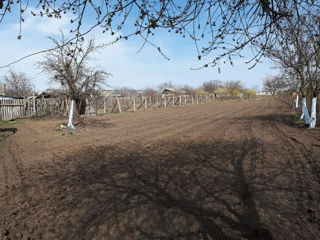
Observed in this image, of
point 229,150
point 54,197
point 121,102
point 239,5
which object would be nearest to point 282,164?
point 229,150

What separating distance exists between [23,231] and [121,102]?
24601mm

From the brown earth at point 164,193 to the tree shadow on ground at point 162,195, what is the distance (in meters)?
0.01

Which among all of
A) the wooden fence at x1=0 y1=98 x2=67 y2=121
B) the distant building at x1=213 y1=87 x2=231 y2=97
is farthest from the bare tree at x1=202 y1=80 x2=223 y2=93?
the wooden fence at x1=0 y1=98 x2=67 y2=121

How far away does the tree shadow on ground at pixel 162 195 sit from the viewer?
2.98 meters

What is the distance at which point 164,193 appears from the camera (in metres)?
4.02

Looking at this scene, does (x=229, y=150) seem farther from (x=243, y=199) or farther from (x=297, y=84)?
(x=297, y=84)

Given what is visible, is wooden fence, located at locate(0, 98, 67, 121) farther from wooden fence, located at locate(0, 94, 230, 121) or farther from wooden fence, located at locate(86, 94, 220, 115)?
wooden fence, located at locate(86, 94, 220, 115)

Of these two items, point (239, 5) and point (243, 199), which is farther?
point (243, 199)

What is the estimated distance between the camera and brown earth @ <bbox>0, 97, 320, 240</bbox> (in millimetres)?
3000

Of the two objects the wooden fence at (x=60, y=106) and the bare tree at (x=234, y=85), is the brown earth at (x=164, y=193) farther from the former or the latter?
the bare tree at (x=234, y=85)

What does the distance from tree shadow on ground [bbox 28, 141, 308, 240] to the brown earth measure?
0.01 m

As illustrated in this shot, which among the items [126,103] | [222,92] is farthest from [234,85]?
[126,103]

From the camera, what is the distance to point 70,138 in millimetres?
9820

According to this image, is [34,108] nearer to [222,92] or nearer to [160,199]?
[160,199]
